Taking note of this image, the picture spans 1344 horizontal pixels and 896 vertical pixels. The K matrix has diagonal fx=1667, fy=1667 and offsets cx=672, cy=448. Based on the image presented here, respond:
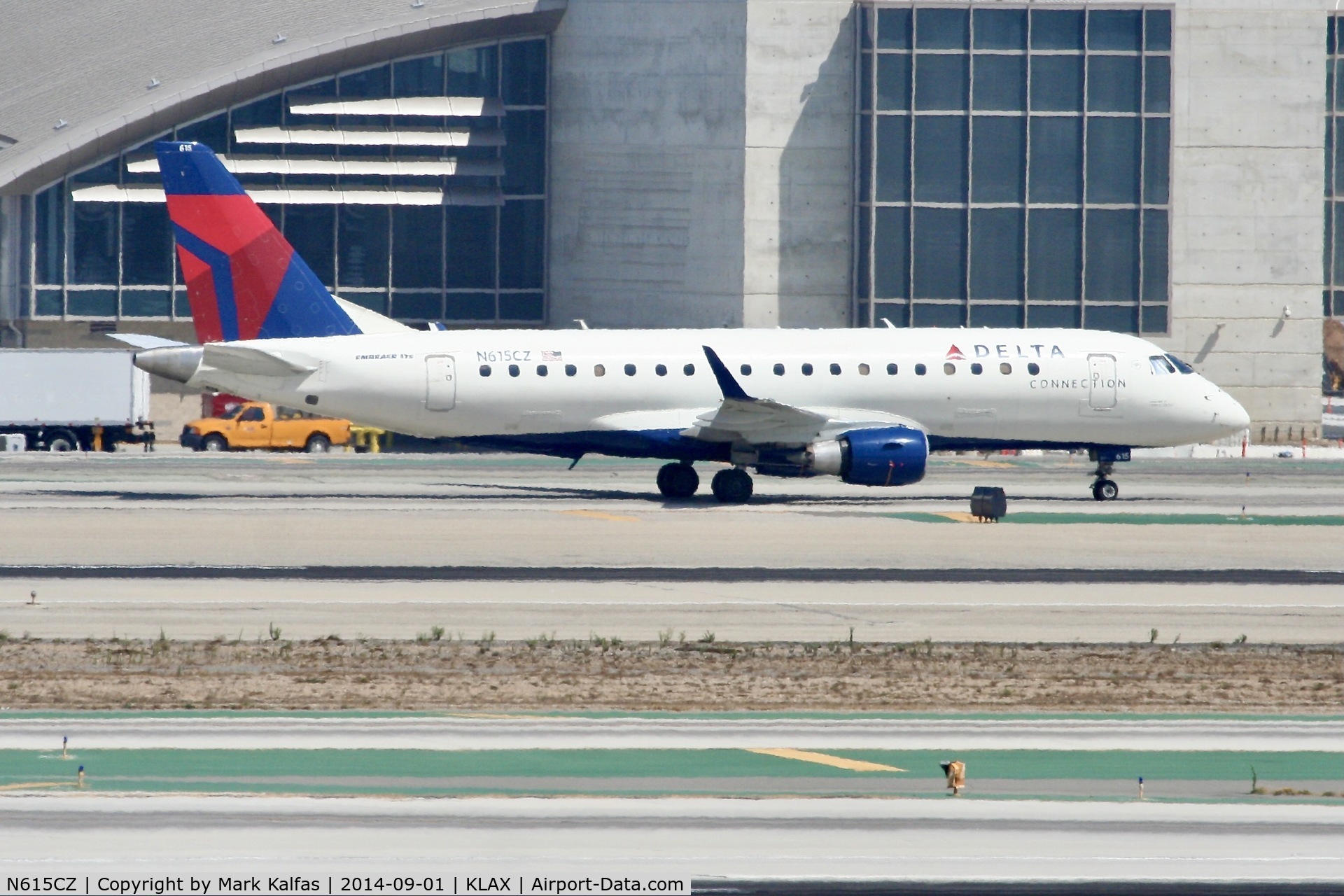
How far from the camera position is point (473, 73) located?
258 ft

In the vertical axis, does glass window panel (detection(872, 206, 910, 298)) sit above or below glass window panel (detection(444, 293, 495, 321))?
above

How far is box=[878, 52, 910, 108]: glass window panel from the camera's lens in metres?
74.1

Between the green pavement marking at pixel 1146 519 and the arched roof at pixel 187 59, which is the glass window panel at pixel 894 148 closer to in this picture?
the arched roof at pixel 187 59

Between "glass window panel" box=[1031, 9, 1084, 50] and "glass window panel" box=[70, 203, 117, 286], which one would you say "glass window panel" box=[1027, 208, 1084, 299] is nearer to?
"glass window panel" box=[1031, 9, 1084, 50]

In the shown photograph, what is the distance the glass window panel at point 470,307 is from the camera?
3108 inches

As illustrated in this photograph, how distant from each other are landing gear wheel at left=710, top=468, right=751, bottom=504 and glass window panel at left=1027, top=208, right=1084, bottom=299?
38.0 meters

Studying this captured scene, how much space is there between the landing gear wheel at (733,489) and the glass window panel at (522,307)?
40451 mm

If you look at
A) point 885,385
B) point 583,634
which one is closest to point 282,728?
point 583,634

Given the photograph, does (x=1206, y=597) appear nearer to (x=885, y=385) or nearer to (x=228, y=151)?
(x=885, y=385)

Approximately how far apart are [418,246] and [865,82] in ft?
72.2

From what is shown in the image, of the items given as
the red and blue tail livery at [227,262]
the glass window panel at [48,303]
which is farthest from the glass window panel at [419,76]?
the red and blue tail livery at [227,262]

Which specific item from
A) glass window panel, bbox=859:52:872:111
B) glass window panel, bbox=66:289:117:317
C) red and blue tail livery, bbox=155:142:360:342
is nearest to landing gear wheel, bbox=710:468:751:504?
red and blue tail livery, bbox=155:142:360:342

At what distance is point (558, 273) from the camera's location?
78.2 meters

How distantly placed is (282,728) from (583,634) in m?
6.19
